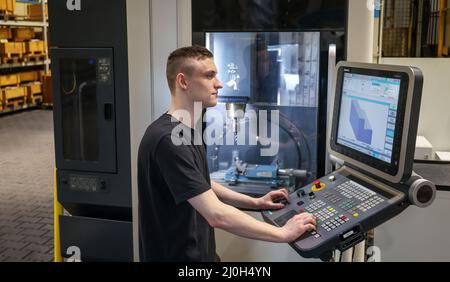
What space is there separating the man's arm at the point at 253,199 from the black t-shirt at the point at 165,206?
224 mm

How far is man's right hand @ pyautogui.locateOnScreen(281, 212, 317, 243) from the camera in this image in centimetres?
173

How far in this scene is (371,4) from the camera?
7.93ft

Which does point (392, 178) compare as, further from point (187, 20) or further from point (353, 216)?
point (187, 20)

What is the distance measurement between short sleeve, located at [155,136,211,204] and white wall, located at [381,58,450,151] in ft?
9.48

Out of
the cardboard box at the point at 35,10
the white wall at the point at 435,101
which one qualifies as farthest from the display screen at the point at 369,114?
the cardboard box at the point at 35,10

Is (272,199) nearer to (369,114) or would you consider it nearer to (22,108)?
(369,114)

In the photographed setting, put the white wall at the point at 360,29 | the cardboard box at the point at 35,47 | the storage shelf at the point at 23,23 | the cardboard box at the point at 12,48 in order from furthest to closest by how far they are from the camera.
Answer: the cardboard box at the point at 35,47
the storage shelf at the point at 23,23
the cardboard box at the point at 12,48
the white wall at the point at 360,29

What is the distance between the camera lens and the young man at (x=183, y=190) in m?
1.81


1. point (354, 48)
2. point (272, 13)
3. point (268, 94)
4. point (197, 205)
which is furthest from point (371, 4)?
point (197, 205)

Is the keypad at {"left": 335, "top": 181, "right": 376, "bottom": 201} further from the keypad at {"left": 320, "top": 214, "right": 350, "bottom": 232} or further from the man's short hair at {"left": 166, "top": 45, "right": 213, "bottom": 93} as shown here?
the man's short hair at {"left": 166, "top": 45, "right": 213, "bottom": 93}

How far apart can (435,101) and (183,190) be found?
3.01m

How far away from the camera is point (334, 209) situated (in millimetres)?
1830

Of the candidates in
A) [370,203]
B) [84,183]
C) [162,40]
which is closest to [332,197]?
[370,203]

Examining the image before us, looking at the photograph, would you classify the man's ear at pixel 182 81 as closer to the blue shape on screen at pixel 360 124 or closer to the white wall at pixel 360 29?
the blue shape on screen at pixel 360 124
